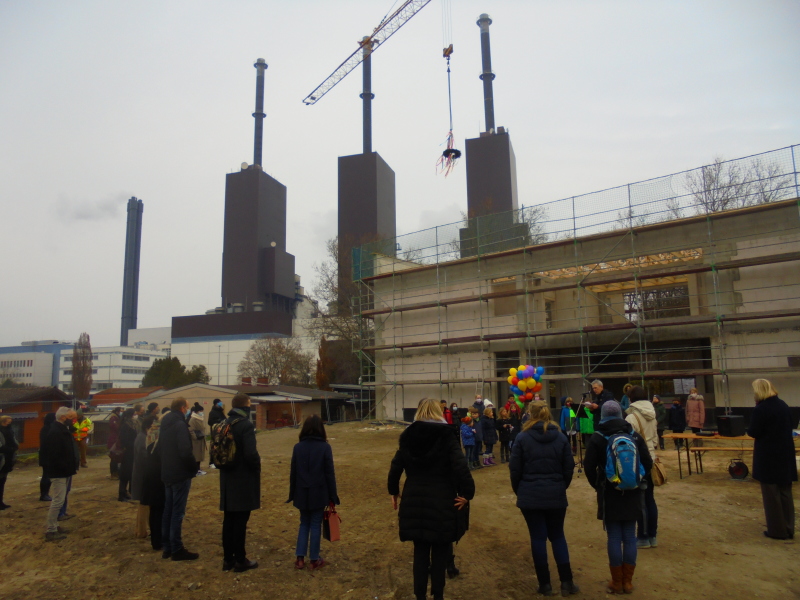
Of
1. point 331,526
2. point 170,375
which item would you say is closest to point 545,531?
point 331,526

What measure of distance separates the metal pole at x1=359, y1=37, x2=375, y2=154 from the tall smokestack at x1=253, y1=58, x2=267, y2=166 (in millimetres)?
13276

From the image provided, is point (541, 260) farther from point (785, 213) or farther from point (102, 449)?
point (102, 449)

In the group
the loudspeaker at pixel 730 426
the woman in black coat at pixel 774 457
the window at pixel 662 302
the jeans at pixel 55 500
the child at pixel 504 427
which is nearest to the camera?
the woman in black coat at pixel 774 457

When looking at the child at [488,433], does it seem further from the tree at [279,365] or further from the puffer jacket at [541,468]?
the tree at [279,365]

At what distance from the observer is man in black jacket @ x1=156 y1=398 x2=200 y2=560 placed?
18.9ft

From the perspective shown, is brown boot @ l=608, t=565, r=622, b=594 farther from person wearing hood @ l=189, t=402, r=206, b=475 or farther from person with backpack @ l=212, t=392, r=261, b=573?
person wearing hood @ l=189, t=402, r=206, b=475

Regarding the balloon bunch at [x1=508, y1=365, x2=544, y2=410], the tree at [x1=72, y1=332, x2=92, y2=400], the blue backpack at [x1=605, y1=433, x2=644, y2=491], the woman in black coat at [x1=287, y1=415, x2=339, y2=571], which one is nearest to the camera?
the blue backpack at [x1=605, y1=433, x2=644, y2=491]

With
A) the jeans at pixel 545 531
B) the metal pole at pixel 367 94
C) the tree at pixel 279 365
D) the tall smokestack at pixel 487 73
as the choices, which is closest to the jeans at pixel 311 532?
the jeans at pixel 545 531

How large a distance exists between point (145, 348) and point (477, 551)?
279 feet

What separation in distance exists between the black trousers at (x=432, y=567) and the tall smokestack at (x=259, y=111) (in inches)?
2623

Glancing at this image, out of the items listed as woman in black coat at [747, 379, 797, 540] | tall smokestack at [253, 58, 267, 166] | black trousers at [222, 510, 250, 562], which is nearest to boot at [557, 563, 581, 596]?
woman in black coat at [747, 379, 797, 540]

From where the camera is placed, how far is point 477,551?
607cm

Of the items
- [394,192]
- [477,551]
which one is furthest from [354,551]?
[394,192]

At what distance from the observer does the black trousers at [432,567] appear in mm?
4195
